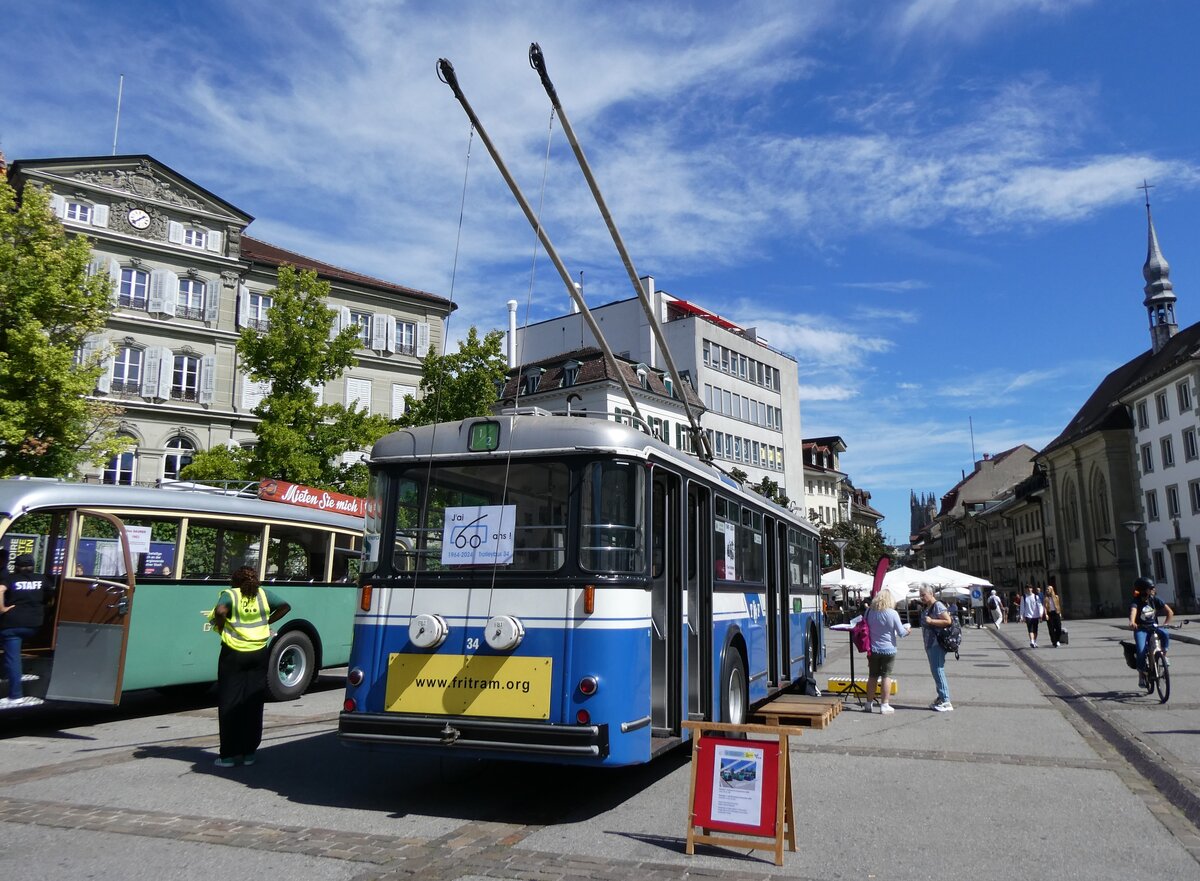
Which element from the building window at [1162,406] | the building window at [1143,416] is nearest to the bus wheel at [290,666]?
the building window at [1162,406]

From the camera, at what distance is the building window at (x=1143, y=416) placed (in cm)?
5909

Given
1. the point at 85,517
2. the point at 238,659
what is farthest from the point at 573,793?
the point at 85,517

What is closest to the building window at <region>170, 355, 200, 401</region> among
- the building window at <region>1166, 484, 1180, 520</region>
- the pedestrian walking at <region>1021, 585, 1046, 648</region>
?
the pedestrian walking at <region>1021, 585, 1046, 648</region>

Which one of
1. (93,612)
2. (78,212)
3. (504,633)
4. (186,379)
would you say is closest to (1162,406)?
(186,379)

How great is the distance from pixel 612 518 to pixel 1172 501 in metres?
59.9

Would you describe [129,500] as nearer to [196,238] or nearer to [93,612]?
[93,612]

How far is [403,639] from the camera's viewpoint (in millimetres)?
7152

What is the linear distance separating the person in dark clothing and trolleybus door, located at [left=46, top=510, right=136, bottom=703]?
0.83 ft

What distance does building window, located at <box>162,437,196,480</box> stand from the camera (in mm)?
36344

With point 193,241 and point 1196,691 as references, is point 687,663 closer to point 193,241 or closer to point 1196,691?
point 1196,691

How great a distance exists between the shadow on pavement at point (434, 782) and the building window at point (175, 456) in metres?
29.1

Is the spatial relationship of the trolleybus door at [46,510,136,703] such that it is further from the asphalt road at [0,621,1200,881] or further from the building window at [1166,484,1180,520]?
the building window at [1166,484,1180,520]

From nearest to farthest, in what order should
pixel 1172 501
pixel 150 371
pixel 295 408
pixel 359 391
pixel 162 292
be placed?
pixel 295 408 < pixel 150 371 < pixel 162 292 < pixel 359 391 < pixel 1172 501

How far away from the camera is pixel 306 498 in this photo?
14.6 meters
